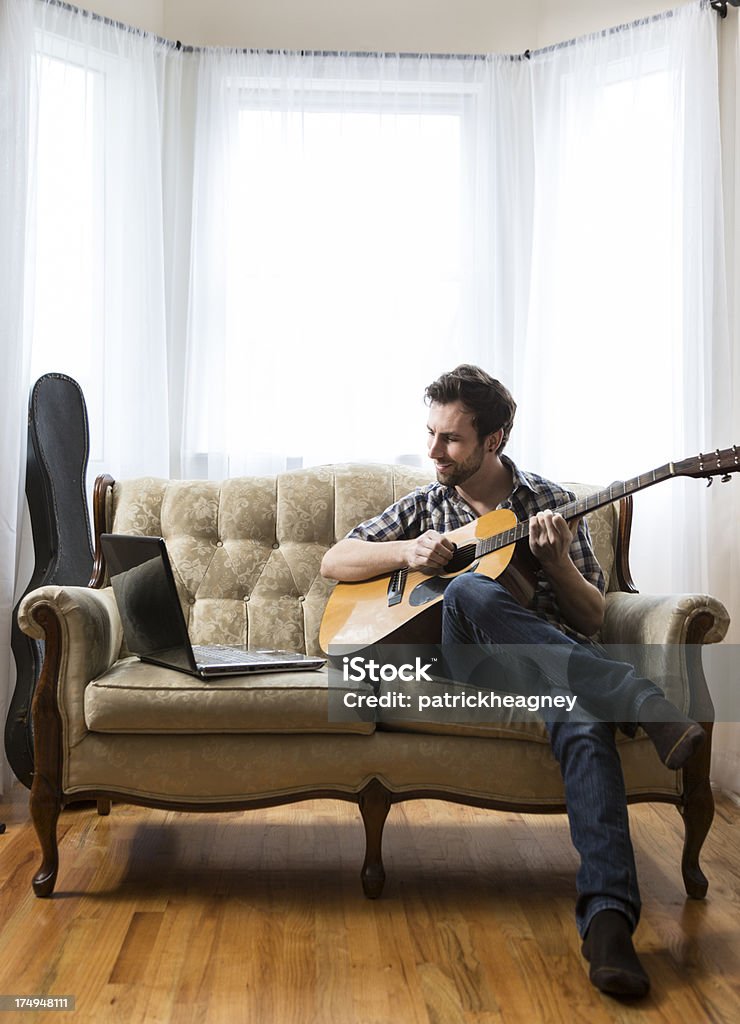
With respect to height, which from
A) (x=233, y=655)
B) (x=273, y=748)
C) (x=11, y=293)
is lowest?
(x=273, y=748)

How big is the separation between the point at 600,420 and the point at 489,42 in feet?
4.57

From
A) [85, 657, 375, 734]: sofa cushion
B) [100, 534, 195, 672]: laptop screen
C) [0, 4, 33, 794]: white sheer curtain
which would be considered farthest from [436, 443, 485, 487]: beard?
[0, 4, 33, 794]: white sheer curtain

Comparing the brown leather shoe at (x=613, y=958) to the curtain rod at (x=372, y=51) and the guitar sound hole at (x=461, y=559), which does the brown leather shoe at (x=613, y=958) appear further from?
the curtain rod at (x=372, y=51)

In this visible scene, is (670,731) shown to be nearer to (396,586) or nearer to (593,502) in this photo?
(593,502)

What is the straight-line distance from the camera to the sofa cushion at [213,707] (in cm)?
200

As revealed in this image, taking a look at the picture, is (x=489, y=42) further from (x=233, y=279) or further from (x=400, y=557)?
(x=400, y=557)

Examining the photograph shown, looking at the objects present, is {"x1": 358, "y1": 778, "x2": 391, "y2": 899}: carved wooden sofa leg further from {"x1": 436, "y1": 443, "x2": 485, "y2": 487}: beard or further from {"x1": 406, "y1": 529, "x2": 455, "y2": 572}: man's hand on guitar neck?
{"x1": 436, "y1": 443, "x2": 485, "y2": 487}: beard

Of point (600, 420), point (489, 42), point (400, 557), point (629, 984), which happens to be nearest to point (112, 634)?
point (400, 557)

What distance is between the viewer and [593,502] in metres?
2.03

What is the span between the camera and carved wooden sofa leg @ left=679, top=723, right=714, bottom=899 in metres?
2.02

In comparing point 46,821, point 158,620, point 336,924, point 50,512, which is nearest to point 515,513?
point 158,620

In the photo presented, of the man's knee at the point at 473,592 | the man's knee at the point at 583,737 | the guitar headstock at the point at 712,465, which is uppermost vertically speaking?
the guitar headstock at the point at 712,465

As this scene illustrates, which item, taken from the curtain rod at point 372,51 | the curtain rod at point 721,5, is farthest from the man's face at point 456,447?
the curtain rod at point 721,5

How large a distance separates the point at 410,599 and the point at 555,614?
1.06 ft
